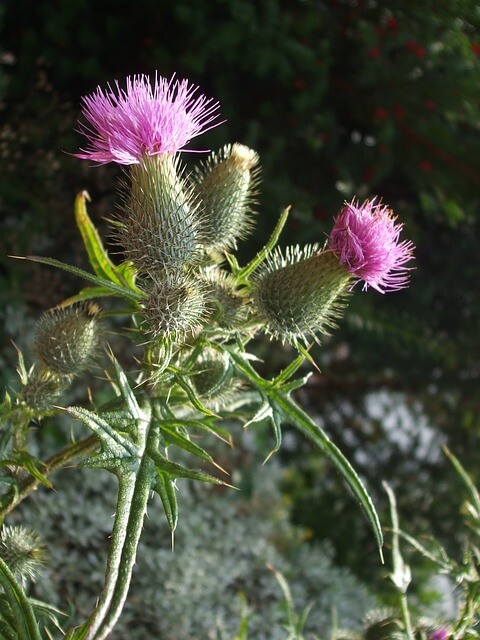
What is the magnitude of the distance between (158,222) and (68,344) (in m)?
0.19

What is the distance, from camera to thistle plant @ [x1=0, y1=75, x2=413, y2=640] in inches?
30.5


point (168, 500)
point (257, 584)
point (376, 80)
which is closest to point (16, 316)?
point (257, 584)

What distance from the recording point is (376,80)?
213 centimetres

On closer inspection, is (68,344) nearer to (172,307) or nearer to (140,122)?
(172,307)

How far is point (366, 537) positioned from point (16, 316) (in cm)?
139

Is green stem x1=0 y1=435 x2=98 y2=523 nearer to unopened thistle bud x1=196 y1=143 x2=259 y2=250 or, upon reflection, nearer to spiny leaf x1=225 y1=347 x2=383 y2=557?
spiny leaf x1=225 y1=347 x2=383 y2=557

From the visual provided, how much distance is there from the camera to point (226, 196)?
100 cm

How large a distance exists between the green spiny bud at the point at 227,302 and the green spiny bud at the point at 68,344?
16 cm

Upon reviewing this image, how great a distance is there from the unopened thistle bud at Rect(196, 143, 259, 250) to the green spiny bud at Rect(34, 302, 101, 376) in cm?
20

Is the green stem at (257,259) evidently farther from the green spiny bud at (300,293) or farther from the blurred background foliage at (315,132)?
the blurred background foliage at (315,132)

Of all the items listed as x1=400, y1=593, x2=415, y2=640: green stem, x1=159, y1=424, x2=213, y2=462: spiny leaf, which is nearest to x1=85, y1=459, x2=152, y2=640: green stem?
x1=159, y1=424, x2=213, y2=462: spiny leaf

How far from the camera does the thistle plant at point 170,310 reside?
77 cm

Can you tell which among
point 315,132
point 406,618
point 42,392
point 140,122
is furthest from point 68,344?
point 315,132

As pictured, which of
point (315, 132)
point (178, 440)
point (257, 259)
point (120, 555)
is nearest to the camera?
point (120, 555)
